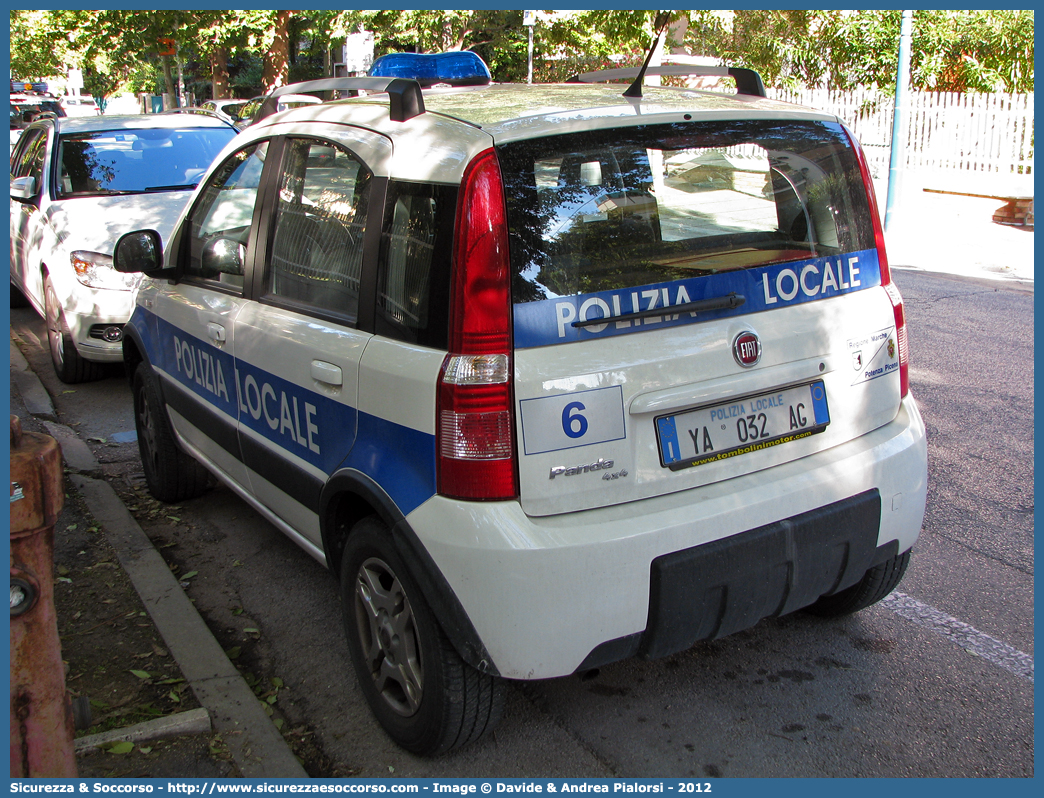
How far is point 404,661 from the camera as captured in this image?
264 centimetres

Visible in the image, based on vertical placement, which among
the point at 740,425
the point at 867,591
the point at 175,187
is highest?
the point at 175,187

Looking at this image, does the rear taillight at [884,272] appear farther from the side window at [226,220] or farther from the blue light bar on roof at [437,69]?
the side window at [226,220]

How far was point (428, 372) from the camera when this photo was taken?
91.8 inches

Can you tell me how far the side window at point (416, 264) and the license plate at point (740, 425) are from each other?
65 cm

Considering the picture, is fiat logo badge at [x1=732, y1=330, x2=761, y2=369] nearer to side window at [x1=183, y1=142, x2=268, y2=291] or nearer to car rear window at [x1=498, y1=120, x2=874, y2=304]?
car rear window at [x1=498, y1=120, x2=874, y2=304]

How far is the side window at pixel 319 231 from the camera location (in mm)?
2732

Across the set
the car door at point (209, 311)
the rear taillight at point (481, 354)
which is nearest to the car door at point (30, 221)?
the car door at point (209, 311)

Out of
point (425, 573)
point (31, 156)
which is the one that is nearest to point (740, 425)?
point (425, 573)

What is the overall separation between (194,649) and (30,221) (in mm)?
5425

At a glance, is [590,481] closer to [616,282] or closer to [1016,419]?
[616,282]

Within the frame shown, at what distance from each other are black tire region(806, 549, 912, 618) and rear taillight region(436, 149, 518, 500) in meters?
1.46

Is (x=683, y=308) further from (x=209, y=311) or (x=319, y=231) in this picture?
(x=209, y=311)

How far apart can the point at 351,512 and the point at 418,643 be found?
19.6 inches
